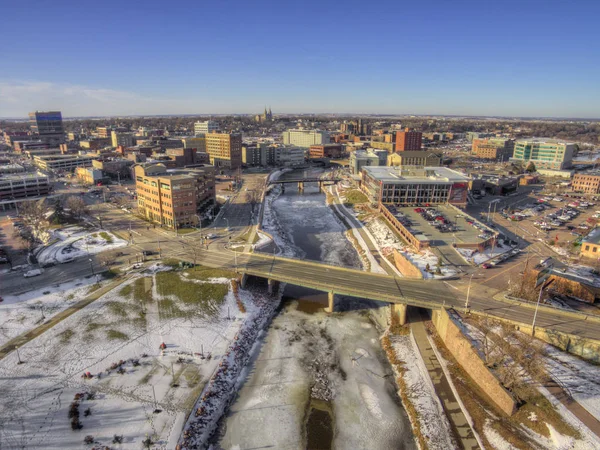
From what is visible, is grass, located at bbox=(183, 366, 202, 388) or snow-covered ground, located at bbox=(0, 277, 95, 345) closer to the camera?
grass, located at bbox=(183, 366, 202, 388)

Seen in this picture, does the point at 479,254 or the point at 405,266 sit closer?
the point at 405,266

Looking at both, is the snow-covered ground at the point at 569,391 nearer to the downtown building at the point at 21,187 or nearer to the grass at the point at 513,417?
the grass at the point at 513,417

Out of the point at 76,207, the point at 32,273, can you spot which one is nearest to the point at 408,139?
the point at 76,207

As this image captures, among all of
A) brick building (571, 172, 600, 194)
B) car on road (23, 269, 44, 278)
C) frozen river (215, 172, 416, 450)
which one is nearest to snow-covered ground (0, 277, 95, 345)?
car on road (23, 269, 44, 278)

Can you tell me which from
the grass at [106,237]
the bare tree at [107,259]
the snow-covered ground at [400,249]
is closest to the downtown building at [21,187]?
the grass at [106,237]

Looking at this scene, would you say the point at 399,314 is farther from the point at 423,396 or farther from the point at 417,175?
the point at 417,175

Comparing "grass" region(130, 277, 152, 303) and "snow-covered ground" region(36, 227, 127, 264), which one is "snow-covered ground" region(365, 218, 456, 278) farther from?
"snow-covered ground" region(36, 227, 127, 264)
